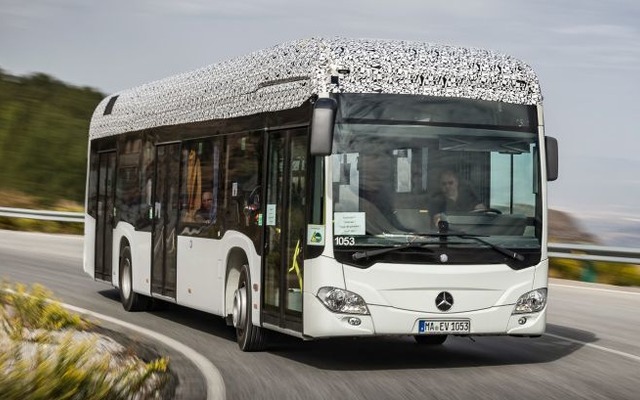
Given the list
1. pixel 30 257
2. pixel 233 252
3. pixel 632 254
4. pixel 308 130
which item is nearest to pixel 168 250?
pixel 233 252

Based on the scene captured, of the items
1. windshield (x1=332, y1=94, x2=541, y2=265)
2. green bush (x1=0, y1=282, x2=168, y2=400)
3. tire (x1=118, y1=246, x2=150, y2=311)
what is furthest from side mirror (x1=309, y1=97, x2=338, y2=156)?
tire (x1=118, y1=246, x2=150, y2=311)

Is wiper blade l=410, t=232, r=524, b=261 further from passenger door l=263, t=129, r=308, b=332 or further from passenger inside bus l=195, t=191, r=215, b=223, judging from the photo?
passenger inside bus l=195, t=191, r=215, b=223

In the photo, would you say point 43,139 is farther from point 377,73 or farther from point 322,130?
point 322,130

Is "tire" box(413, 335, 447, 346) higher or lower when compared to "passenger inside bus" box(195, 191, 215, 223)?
lower

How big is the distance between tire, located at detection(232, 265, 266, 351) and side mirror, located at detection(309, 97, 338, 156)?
8.69ft

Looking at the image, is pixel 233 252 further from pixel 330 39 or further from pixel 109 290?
pixel 109 290

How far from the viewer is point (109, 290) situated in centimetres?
2255

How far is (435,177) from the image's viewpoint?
1212 cm

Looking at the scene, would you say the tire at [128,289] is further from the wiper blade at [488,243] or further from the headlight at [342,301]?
the wiper blade at [488,243]

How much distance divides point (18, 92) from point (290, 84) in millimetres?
46081

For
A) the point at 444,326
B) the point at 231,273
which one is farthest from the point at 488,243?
the point at 231,273

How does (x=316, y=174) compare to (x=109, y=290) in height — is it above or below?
above

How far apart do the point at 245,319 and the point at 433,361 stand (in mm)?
1989

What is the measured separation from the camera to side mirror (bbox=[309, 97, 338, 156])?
11.4 meters
